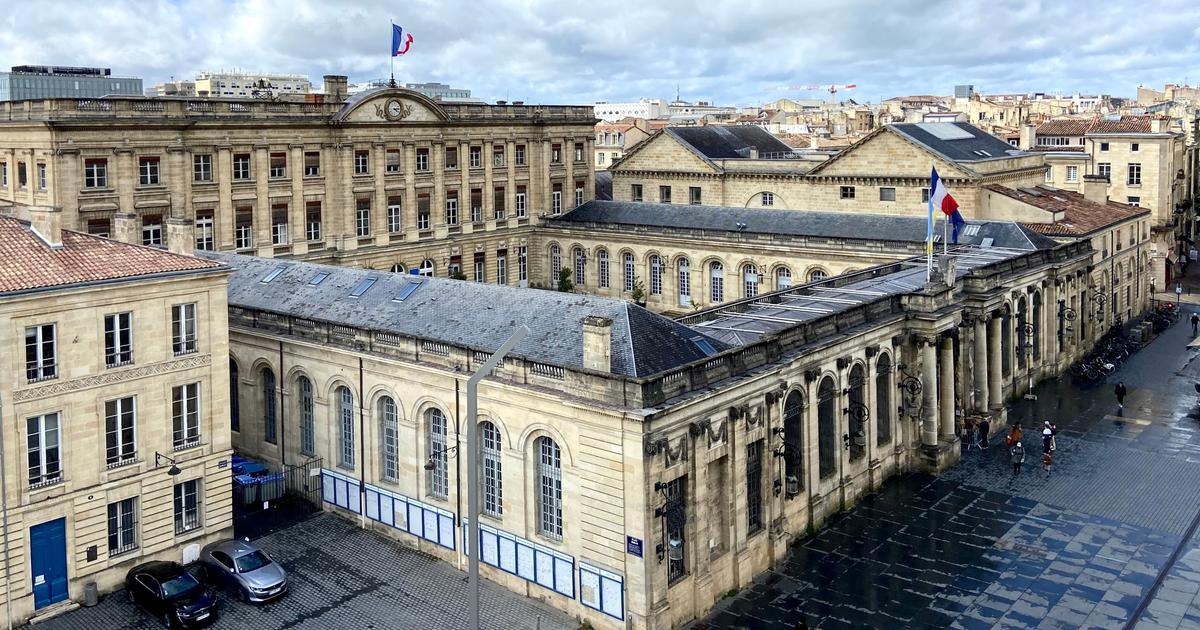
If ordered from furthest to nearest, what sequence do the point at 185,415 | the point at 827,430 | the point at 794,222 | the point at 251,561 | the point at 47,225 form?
the point at 794,222 < the point at 827,430 < the point at 185,415 < the point at 251,561 < the point at 47,225

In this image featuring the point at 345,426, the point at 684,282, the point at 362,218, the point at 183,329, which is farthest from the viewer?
the point at 684,282

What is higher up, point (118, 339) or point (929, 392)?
point (118, 339)

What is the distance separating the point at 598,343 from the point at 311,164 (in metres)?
42.6

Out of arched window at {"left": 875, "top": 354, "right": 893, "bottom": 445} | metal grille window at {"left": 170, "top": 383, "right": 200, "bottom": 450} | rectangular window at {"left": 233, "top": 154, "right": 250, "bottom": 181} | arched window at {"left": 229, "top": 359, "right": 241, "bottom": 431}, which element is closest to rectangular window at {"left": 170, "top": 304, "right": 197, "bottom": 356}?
metal grille window at {"left": 170, "top": 383, "right": 200, "bottom": 450}

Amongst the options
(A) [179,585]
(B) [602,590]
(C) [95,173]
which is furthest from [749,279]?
(A) [179,585]

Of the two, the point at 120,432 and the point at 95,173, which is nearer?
the point at 120,432

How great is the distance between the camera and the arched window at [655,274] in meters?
73.1

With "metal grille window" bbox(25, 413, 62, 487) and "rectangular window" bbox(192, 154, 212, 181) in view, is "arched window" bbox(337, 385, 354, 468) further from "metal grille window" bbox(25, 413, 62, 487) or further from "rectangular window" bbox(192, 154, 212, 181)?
"rectangular window" bbox(192, 154, 212, 181)

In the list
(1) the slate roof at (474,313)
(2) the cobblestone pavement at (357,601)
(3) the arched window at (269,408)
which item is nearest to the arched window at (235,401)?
(3) the arched window at (269,408)

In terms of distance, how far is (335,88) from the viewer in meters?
69.6

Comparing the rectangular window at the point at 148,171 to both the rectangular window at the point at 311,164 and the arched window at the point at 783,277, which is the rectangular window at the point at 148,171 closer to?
the rectangular window at the point at 311,164

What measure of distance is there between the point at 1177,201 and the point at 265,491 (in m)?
84.6

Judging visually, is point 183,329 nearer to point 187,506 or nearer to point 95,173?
point 187,506

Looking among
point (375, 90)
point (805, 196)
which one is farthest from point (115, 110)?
point (805, 196)
